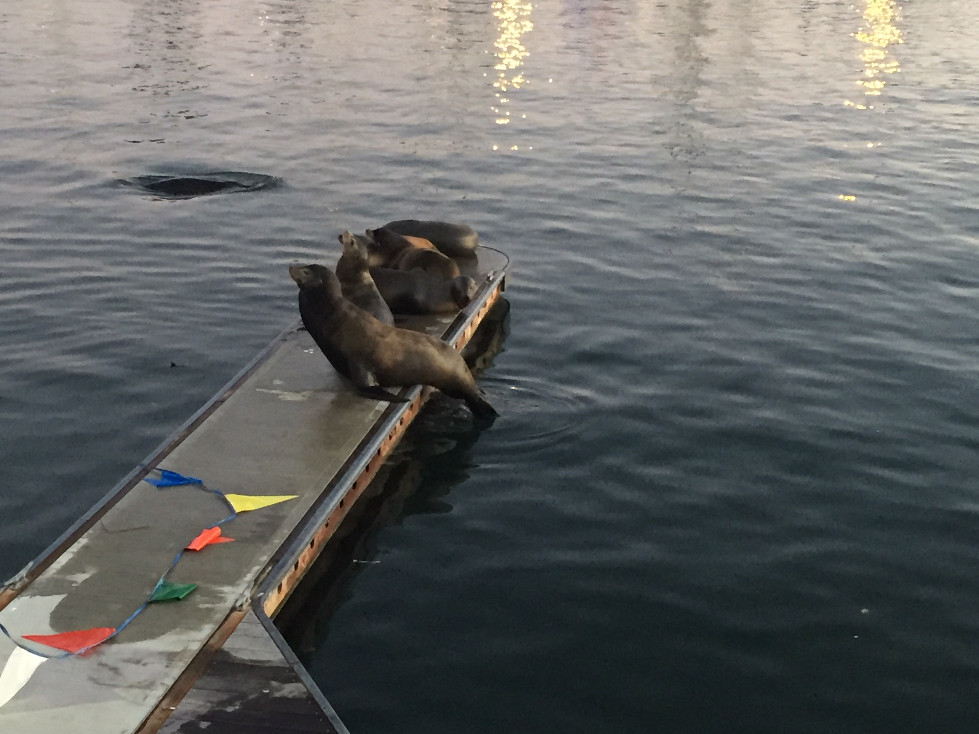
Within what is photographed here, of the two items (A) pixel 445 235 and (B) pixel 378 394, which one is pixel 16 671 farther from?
(A) pixel 445 235

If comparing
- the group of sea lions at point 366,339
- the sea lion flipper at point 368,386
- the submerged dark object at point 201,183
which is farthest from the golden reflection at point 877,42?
the sea lion flipper at point 368,386

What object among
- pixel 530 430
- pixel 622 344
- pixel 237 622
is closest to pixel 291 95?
pixel 622 344

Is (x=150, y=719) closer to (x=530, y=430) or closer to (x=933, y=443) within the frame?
(x=530, y=430)

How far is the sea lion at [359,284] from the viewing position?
1451 cm

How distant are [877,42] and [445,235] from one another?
42.1 m

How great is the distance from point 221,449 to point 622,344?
6846 millimetres

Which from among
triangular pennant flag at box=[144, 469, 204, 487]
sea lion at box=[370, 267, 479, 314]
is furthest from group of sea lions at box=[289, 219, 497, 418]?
triangular pennant flag at box=[144, 469, 204, 487]

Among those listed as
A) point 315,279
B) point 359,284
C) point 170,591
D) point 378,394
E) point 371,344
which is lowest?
point 378,394

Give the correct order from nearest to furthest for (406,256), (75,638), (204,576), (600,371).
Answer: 1. (75,638)
2. (204,576)
3. (600,371)
4. (406,256)

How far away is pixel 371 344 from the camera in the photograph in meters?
13.2

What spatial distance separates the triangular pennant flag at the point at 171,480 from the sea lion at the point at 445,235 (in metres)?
8.12

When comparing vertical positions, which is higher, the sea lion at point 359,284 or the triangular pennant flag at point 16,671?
the sea lion at point 359,284

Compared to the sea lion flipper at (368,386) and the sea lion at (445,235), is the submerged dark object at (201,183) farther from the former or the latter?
the sea lion flipper at (368,386)

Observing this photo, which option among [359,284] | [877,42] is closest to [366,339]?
[359,284]
